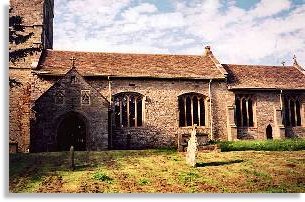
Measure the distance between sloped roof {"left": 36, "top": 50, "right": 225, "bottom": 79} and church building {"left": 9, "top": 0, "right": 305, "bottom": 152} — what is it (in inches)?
1.8

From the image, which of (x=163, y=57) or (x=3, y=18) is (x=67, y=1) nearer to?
(x=3, y=18)

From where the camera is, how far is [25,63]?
1354 cm

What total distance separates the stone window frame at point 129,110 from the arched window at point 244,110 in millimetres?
4812

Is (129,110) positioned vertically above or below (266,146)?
above

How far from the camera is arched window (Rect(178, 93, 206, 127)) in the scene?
17.0 m

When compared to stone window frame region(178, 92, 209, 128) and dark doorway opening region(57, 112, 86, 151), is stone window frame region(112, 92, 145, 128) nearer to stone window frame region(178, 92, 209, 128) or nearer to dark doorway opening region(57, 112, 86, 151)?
stone window frame region(178, 92, 209, 128)

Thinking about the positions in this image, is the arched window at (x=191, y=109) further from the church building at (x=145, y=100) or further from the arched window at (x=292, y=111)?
the arched window at (x=292, y=111)

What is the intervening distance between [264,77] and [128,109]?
293 inches

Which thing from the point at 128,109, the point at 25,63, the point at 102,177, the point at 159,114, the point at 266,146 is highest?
the point at 25,63

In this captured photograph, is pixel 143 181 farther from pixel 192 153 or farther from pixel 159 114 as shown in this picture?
pixel 159 114

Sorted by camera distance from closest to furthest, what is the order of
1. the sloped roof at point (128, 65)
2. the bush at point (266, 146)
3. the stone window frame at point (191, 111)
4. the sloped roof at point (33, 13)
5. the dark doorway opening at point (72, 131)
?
the dark doorway opening at point (72, 131) → the bush at point (266, 146) → the sloped roof at point (128, 65) → the stone window frame at point (191, 111) → the sloped roof at point (33, 13)

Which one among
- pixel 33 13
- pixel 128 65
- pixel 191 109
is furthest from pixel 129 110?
pixel 33 13

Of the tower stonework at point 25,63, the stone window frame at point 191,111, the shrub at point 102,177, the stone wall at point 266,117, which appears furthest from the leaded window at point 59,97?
the stone wall at point 266,117

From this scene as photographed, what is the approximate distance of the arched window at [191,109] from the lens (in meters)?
17.0
